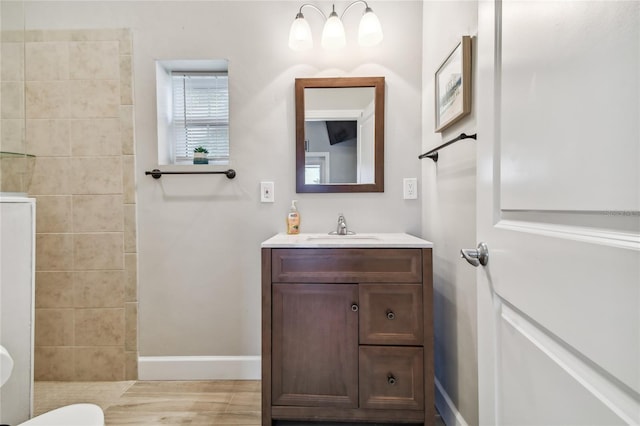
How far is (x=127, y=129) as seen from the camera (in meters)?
1.71

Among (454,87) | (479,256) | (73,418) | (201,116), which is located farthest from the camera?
(201,116)

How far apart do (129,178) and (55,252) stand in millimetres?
611

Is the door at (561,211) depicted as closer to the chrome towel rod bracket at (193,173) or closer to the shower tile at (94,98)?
the chrome towel rod bracket at (193,173)

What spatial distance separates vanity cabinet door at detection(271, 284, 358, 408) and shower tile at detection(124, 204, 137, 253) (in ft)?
3.41

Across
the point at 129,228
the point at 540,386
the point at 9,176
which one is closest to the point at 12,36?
the point at 9,176

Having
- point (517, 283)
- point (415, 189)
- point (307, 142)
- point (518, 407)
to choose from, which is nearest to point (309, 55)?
point (307, 142)

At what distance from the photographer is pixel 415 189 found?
5.64 feet

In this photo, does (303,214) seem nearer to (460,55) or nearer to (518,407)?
(460,55)

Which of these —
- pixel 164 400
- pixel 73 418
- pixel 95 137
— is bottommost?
pixel 164 400

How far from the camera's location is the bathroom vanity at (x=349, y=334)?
1242 mm

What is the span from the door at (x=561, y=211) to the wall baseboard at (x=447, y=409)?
2.23 feet

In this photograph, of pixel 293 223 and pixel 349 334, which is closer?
pixel 349 334

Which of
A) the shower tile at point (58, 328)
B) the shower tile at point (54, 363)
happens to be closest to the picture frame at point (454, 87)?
the shower tile at point (58, 328)

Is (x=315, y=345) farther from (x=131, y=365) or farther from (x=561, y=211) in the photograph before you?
(x=131, y=365)
